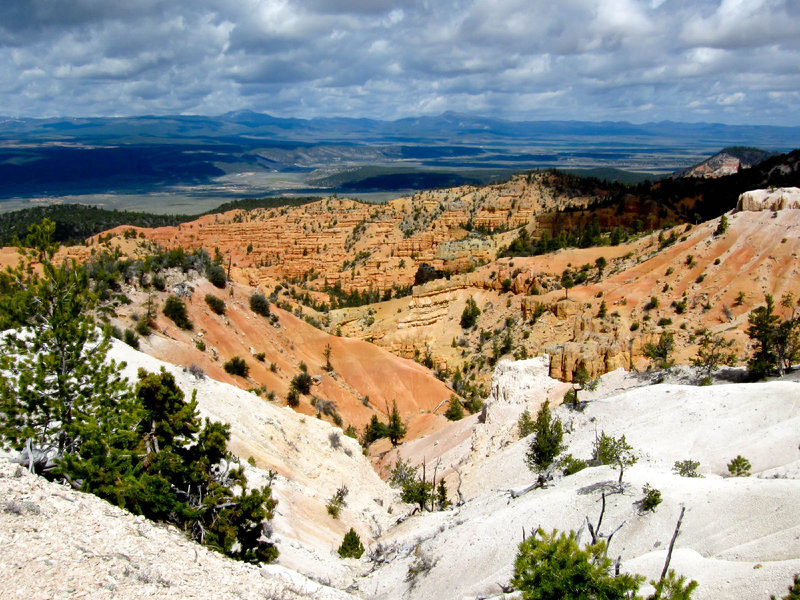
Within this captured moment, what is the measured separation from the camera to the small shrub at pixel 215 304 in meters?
35.1

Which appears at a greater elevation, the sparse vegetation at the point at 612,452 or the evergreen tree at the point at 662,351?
the sparse vegetation at the point at 612,452

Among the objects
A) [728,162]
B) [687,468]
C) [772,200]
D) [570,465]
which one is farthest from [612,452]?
[728,162]

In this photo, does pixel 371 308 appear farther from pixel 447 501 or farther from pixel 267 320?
pixel 447 501

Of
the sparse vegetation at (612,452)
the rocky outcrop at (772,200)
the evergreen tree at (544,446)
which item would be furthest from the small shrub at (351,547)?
the rocky outcrop at (772,200)

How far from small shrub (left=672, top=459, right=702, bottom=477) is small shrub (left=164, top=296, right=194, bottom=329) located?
81.9ft

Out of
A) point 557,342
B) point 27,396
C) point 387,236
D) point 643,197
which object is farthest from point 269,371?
point 387,236

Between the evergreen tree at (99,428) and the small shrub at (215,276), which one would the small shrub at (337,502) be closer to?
the evergreen tree at (99,428)

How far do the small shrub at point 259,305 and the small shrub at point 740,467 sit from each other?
29.6 metres

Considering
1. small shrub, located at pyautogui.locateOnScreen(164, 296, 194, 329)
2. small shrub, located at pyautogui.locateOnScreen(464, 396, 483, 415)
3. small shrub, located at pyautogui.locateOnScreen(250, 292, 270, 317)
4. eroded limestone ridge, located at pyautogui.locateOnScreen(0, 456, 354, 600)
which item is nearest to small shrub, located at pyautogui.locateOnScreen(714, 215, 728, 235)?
small shrub, located at pyautogui.locateOnScreen(464, 396, 483, 415)

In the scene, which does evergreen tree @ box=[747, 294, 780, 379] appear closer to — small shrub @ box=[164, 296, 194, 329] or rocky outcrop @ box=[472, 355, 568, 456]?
rocky outcrop @ box=[472, 355, 568, 456]

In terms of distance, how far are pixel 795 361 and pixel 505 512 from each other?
704 inches

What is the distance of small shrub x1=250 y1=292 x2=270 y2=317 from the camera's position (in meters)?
38.8

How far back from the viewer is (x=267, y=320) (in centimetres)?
3903

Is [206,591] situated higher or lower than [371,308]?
higher
